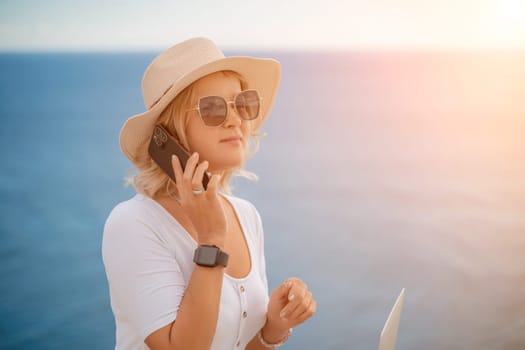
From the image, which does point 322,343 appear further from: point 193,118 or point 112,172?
point 112,172

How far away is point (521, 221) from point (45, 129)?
4.96 meters

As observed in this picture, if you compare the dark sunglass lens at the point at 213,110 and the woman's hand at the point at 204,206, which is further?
the dark sunglass lens at the point at 213,110

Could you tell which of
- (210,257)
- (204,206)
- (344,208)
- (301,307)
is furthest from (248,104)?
(344,208)

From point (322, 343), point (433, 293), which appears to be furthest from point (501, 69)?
point (322, 343)

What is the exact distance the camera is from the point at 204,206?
1.15 metres

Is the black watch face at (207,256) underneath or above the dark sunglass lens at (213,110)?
underneath

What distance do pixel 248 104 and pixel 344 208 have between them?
3.21 meters

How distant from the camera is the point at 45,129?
611 cm

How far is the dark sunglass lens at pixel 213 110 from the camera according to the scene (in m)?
1.26

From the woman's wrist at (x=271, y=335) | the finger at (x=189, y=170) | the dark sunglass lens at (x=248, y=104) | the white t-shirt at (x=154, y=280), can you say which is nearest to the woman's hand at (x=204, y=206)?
the finger at (x=189, y=170)

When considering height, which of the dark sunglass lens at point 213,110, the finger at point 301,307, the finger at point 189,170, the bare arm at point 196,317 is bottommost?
the bare arm at point 196,317

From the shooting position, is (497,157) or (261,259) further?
(497,157)

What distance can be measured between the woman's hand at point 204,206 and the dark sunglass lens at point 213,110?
14cm

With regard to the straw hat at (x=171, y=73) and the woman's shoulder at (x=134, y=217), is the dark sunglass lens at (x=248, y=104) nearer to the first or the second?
the straw hat at (x=171, y=73)
